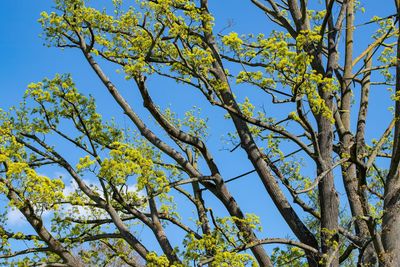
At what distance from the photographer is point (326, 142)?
1038cm

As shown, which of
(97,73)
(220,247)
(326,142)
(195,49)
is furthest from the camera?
(97,73)

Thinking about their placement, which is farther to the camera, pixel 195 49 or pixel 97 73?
pixel 97 73

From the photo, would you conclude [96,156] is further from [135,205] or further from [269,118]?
[269,118]

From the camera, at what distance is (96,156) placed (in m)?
10.7

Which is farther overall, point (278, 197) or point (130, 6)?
point (130, 6)

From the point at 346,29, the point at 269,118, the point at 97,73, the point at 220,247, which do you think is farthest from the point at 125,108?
the point at 346,29

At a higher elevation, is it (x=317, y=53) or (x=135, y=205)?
(x=317, y=53)

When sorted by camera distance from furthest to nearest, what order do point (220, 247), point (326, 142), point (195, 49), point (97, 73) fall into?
point (97, 73)
point (326, 142)
point (195, 49)
point (220, 247)

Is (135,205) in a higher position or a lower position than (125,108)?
lower

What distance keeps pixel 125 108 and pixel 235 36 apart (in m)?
2.83

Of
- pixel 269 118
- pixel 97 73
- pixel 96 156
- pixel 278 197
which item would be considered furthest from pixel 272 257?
pixel 97 73

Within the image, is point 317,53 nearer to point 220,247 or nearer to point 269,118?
point 269,118

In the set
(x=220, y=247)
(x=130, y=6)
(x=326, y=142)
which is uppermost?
(x=130, y=6)

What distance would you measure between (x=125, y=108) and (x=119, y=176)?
207 centimetres
